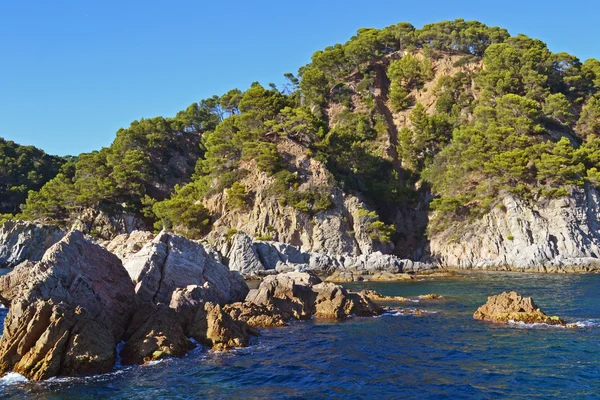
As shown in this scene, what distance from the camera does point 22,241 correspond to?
2594 inches

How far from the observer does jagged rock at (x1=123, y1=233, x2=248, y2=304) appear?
24406mm

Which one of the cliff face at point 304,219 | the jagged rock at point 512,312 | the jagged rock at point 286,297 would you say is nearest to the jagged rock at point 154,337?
the jagged rock at point 286,297

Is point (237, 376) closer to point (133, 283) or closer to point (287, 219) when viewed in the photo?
point (133, 283)

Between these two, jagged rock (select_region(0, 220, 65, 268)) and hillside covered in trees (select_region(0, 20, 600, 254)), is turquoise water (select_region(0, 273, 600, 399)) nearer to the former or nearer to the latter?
hillside covered in trees (select_region(0, 20, 600, 254))

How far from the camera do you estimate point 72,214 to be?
73000 mm

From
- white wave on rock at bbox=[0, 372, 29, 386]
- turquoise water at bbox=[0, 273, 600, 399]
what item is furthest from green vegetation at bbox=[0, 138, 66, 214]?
white wave on rock at bbox=[0, 372, 29, 386]

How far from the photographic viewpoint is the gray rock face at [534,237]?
54469mm

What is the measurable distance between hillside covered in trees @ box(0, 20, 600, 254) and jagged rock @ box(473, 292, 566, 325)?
35975 mm

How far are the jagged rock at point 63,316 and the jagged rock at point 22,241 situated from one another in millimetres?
51722

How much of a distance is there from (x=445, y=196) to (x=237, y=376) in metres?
55.4

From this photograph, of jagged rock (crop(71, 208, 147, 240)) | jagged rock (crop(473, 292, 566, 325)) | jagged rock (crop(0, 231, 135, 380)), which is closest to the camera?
jagged rock (crop(0, 231, 135, 380))

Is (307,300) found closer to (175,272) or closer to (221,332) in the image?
(175,272)

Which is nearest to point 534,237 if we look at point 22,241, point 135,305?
point 135,305

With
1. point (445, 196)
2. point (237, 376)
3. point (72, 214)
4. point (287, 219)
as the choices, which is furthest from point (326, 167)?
point (237, 376)
